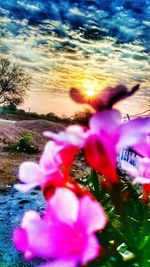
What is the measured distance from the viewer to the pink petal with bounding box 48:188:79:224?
1.36 feet

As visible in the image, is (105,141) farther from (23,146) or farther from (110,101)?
(23,146)

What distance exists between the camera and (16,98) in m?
34.7

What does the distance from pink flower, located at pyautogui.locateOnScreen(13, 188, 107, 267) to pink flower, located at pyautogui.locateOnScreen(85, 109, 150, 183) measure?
0.08 metres

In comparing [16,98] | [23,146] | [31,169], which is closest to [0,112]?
[16,98]

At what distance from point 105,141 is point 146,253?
5.8 inches

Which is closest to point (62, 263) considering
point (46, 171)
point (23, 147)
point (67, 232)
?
point (67, 232)

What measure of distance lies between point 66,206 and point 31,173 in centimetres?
12

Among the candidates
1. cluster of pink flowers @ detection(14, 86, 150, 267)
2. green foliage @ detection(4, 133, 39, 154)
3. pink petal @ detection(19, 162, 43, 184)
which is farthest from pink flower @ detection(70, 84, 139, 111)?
green foliage @ detection(4, 133, 39, 154)

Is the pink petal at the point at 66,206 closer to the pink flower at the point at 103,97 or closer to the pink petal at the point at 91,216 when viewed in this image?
the pink petal at the point at 91,216

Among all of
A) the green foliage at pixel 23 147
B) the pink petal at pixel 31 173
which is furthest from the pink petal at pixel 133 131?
the green foliage at pixel 23 147

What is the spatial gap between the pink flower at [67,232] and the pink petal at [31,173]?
8cm

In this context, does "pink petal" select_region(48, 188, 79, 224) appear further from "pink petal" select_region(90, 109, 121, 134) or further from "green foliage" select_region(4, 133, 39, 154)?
"green foliage" select_region(4, 133, 39, 154)

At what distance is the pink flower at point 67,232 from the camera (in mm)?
400

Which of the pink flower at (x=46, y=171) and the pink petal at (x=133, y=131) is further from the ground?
the pink petal at (x=133, y=131)
